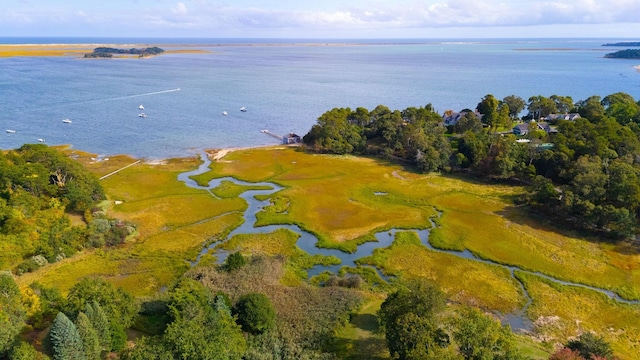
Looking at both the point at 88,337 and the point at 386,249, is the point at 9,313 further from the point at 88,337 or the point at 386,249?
the point at 386,249

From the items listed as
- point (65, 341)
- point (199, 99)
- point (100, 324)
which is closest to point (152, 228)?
point (100, 324)

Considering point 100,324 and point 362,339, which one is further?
point 362,339

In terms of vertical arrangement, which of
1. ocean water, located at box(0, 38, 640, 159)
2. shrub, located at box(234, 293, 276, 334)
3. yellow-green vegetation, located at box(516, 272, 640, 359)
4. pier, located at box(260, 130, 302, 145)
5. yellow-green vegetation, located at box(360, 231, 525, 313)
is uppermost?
ocean water, located at box(0, 38, 640, 159)

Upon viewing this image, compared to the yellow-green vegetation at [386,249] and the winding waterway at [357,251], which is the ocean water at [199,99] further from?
the winding waterway at [357,251]

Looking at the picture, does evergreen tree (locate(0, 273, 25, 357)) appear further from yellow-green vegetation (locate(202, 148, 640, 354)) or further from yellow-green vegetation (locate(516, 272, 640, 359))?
yellow-green vegetation (locate(516, 272, 640, 359))

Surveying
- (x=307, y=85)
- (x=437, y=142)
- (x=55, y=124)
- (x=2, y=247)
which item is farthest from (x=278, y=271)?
(x=307, y=85)

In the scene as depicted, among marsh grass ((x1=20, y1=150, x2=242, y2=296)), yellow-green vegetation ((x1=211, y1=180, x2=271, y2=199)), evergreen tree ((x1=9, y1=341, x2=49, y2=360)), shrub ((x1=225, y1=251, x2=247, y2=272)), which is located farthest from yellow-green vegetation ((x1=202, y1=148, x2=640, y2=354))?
evergreen tree ((x1=9, y1=341, x2=49, y2=360))

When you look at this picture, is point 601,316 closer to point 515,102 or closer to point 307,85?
point 515,102
